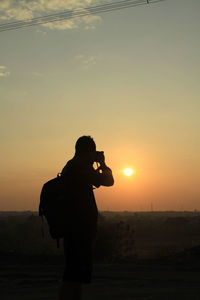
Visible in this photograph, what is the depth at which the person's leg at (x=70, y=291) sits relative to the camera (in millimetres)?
5887

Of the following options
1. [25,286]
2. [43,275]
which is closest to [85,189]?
[25,286]

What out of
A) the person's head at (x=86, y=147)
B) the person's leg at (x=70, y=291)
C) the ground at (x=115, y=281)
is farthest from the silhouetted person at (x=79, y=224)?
the ground at (x=115, y=281)

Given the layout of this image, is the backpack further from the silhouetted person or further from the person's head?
the person's head

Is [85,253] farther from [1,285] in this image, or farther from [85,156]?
[1,285]

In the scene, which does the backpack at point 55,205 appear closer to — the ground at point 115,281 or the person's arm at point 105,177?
the person's arm at point 105,177

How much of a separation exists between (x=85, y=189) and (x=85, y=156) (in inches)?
18.3

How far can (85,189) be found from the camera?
6.17m

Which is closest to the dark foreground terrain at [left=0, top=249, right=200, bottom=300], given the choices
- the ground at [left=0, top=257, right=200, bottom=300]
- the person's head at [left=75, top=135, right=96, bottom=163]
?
the ground at [left=0, top=257, right=200, bottom=300]

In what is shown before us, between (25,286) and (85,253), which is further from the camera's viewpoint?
(25,286)

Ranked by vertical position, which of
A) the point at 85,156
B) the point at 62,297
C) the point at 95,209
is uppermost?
the point at 85,156

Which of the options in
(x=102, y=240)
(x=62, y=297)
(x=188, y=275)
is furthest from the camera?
(x=102, y=240)

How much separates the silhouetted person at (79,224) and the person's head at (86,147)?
0.12 metres

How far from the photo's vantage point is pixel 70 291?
19.3 ft

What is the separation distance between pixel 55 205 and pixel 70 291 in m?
0.93
